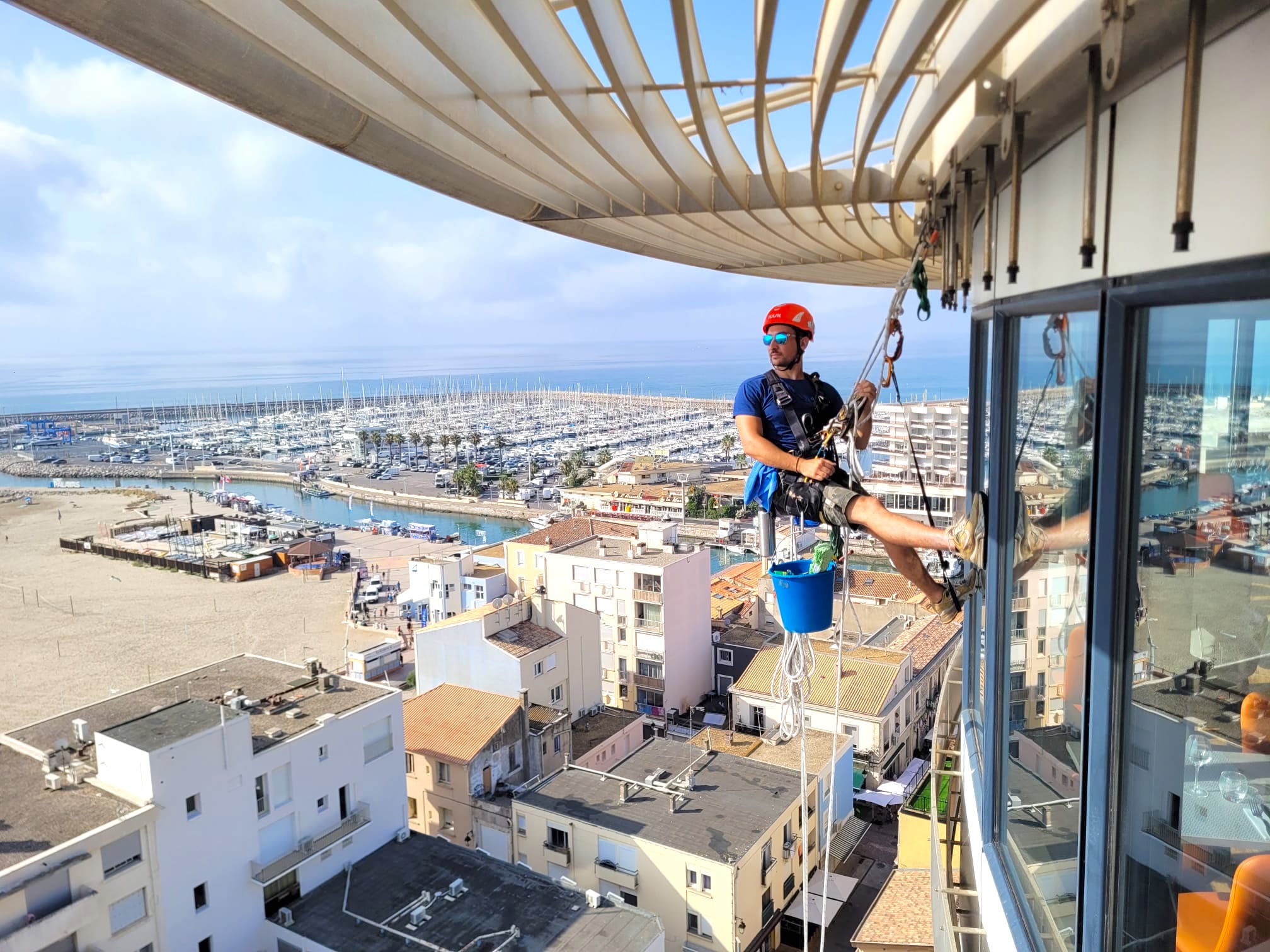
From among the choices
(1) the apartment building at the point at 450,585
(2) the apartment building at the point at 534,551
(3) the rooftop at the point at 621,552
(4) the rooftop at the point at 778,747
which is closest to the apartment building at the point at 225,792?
(4) the rooftop at the point at 778,747

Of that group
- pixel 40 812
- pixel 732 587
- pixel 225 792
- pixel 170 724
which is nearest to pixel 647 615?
pixel 732 587

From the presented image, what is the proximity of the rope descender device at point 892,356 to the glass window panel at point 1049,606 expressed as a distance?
26.3 inches

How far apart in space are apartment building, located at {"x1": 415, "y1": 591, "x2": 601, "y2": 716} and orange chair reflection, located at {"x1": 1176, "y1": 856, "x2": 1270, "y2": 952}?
500 inches

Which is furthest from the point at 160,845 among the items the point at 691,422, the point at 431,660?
the point at 691,422

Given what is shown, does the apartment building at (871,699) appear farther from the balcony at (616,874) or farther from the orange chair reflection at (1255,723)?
the orange chair reflection at (1255,723)

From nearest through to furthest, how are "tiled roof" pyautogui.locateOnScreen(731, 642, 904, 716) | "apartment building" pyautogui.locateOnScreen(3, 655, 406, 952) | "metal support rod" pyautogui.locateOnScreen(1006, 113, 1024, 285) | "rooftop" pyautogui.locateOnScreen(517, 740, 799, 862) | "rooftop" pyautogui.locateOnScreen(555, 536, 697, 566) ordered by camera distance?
"metal support rod" pyautogui.locateOnScreen(1006, 113, 1024, 285)
"apartment building" pyautogui.locateOnScreen(3, 655, 406, 952)
"rooftop" pyautogui.locateOnScreen(517, 740, 799, 862)
"tiled roof" pyautogui.locateOnScreen(731, 642, 904, 716)
"rooftop" pyautogui.locateOnScreen(555, 536, 697, 566)

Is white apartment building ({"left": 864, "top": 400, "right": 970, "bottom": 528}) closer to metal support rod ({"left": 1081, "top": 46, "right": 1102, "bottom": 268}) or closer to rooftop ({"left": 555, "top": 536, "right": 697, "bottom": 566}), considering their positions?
rooftop ({"left": 555, "top": 536, "right": 697, "bottom": 566})

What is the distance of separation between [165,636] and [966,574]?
93.4 feet

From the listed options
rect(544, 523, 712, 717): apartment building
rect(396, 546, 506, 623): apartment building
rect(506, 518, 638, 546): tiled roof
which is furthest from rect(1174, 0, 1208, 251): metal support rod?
rect(396, 546, 506, 623): apartment building

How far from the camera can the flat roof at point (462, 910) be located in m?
7.58

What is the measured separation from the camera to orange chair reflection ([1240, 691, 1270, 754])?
1.15 meters

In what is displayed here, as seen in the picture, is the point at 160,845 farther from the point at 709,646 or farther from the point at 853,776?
the point at 709,646

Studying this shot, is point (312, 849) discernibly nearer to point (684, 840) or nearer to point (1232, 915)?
point (684, 840)

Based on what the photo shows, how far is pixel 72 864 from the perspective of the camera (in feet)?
22.1
